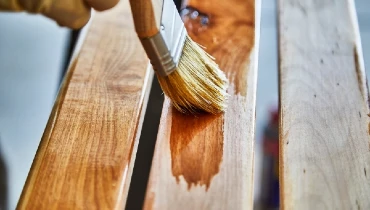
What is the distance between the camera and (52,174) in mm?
778

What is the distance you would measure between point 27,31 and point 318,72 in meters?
0.86

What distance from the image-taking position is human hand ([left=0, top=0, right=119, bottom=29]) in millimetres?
708

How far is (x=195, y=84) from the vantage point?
832mm

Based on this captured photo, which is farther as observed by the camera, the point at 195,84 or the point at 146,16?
the point at 195,84

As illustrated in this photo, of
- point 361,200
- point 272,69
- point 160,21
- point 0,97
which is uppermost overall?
point 160,21

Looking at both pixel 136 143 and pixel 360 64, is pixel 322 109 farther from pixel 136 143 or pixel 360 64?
pixel 136 143

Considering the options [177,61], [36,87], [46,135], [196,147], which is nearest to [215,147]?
[196,147]

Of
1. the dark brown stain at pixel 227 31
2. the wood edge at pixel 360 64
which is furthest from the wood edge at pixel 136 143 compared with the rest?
the wood edge at pixel 360 64

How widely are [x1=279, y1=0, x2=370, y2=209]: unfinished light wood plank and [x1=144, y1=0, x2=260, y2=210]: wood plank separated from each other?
0.05 metres

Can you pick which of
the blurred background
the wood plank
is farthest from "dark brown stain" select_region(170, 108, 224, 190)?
the blurred background

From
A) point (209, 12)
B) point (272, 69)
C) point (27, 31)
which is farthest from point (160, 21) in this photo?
point (27, 31)

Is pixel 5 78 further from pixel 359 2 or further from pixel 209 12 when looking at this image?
pixel 359 2

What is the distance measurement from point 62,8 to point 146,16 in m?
0.10

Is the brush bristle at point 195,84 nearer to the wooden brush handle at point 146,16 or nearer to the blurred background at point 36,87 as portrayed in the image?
the wooden brush handle at point 146,16
